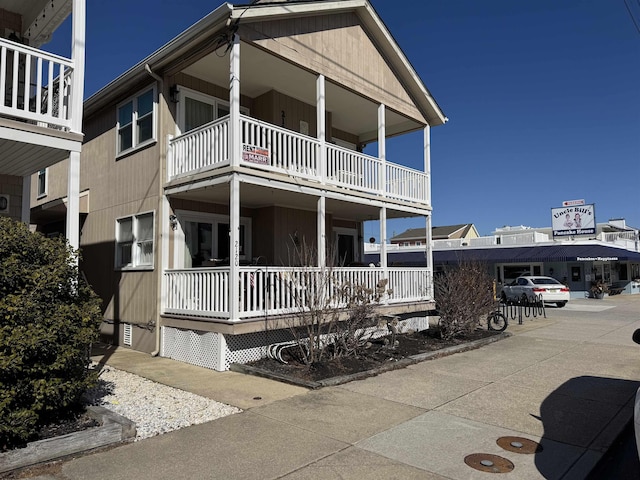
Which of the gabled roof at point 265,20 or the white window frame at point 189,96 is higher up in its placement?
the gabled roof at point 265,20

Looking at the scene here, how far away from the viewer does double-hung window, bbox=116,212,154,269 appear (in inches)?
454

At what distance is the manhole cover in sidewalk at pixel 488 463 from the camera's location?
473 cm

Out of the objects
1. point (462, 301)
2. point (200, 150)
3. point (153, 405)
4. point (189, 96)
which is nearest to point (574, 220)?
point (462, 301)

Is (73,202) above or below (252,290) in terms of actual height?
above

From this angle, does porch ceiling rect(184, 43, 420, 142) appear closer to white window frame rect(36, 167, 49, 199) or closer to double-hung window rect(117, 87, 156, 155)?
double-hung window rect(117, 87, 156, 155)

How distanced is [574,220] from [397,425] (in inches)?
1360

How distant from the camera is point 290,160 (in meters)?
10.9

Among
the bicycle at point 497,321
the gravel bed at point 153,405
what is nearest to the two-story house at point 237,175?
the gravel bed at point 153,405

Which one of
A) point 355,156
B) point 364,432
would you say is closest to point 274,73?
point 355,156

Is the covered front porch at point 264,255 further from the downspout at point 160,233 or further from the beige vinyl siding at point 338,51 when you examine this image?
the beige vinyl siding at point 338,51

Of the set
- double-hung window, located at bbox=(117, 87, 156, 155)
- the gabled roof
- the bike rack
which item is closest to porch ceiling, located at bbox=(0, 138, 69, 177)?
double-hung window, located at bbox=(117, 87, 156, 155)

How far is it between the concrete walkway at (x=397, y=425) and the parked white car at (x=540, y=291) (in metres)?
15.7

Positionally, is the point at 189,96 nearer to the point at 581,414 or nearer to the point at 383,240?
the point at 383,240

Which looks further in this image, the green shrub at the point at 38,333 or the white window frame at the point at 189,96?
the white window frame at the point at 189,96
